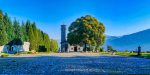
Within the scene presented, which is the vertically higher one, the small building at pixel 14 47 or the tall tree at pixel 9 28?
the tall tree at pixel 9 28

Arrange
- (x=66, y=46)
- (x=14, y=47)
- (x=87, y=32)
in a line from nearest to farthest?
(x=14, y=47) < (x=87, y=32) < (x=66, y=46)

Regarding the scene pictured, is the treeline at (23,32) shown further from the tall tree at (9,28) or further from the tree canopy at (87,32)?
the tree canopy at (87,32)

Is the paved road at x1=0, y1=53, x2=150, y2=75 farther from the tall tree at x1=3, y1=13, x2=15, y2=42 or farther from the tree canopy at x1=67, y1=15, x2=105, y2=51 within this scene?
the tree canopy at x1=67, y1=15, x2=105, y2=51

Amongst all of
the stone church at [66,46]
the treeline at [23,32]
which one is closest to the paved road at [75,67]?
the treeline at [23,32]

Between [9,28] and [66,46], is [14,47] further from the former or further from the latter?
[66,46]

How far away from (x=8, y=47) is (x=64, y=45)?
95.0ft

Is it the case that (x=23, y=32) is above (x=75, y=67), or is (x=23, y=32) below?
above

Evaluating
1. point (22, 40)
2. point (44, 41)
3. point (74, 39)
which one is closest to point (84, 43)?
point (74, 39)

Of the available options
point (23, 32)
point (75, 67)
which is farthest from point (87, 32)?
point (75, 67)

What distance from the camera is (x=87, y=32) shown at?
99.1 m

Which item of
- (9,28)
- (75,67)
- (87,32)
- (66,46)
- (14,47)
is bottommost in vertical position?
(75,67)

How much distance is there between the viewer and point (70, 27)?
103750mm

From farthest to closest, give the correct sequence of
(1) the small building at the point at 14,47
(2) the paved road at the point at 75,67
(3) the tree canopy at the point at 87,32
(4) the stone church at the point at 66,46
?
(4) the stone church at the point at 66,46
(3) the tree canopy at the point at 87,32
(1) the small building at the point at 14,47
(2) the paved road at the point at 75,67

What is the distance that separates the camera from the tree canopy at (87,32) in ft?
320
